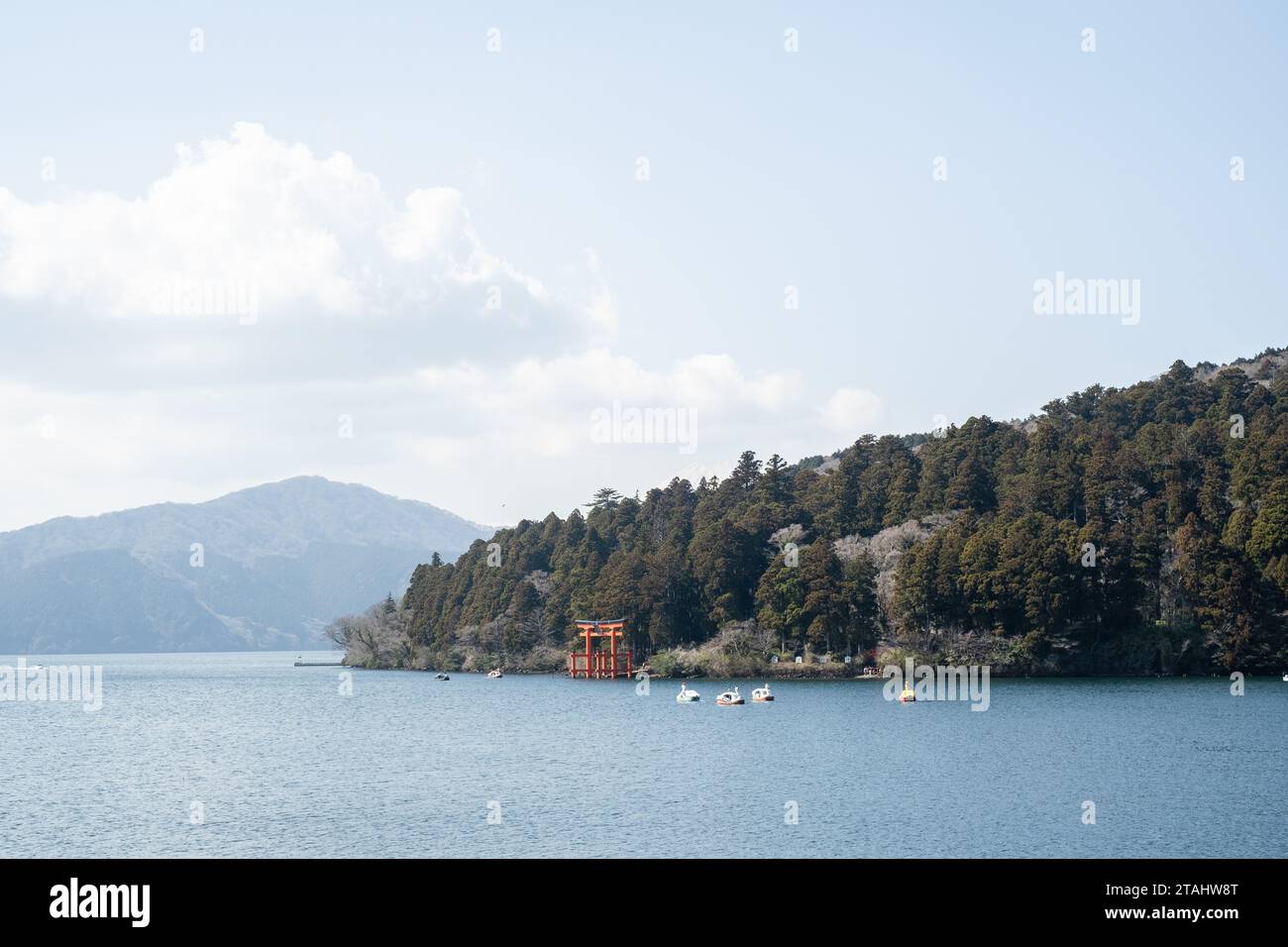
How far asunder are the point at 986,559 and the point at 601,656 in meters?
38.2

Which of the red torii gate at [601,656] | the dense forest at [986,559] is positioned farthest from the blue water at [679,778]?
the red torii gate at [601,656]

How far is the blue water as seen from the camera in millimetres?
34406

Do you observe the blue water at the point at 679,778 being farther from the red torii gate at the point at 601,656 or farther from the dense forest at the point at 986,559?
the red torii gate at the point at 601,656

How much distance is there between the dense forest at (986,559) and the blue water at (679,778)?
864cm

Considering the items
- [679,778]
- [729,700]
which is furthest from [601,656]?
[679,778]

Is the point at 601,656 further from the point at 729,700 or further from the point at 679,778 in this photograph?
the point at 679,778

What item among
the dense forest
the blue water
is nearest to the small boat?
the blue water

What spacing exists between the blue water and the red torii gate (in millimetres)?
28780

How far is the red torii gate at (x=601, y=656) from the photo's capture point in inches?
4422

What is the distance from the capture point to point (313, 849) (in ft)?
109

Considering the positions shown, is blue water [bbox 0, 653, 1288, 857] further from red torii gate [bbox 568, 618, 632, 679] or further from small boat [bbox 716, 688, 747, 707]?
red torii gate [bbox 568, 618, 632, 679]

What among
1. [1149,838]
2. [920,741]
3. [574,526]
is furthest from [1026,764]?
[574,526]
